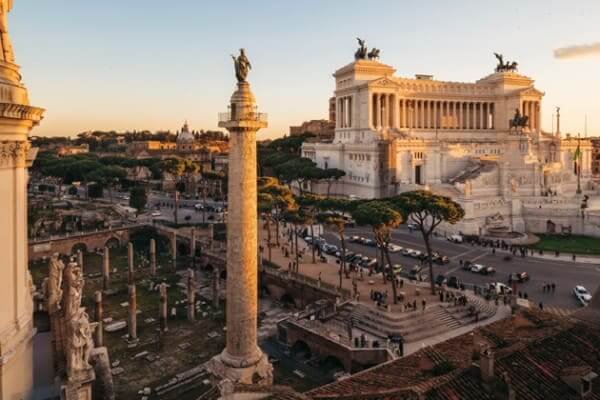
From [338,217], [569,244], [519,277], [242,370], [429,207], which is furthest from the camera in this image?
[569,244]

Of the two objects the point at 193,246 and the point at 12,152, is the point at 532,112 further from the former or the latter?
the point at 12,152

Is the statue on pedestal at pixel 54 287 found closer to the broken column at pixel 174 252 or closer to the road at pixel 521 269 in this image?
the road at pixel 521 269

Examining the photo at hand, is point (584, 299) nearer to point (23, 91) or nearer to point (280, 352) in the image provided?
point (280, 352)

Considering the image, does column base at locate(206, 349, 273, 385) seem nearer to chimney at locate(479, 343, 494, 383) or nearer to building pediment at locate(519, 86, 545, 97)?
chimney at locate(479, 343, 494, 383)

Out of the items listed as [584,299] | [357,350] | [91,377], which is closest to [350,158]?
[584,299]

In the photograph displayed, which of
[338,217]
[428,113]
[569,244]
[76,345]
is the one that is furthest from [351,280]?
[428,113]

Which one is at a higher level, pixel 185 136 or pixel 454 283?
pixel 185 136

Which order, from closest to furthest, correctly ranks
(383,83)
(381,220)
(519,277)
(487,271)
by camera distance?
(381,220), (519,277), (487,271), (383,83)

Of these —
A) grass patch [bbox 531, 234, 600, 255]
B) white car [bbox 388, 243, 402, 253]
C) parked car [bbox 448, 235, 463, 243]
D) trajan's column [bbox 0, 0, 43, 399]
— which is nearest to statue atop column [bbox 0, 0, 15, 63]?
trajan's column [bbox 0, 0, 43, 399]

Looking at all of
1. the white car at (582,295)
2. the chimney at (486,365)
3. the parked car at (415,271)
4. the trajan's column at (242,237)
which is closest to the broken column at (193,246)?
the parked car at (415,271)
